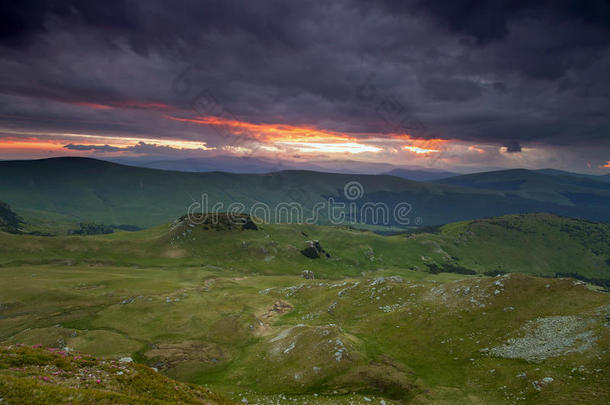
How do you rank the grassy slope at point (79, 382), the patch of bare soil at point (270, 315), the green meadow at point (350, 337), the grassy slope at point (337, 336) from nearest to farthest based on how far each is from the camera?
the grassy slope at point (79, 382) → the green meadow at point (350, 337) → the grassy slope at point (337, 336) → the patch of bare soil at point (270, 315)

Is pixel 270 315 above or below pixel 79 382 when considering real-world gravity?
below

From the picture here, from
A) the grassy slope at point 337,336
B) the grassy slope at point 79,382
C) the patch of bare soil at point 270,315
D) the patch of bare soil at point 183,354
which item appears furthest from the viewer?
the patch of bare soil at point 270,315

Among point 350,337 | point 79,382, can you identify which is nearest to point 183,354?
point 350,337

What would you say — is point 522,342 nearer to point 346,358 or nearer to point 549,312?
point 549,312

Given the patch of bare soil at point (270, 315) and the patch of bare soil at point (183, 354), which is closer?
the patch of bare soil at point (183, 354)

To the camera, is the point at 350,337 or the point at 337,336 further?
the point at 350,337

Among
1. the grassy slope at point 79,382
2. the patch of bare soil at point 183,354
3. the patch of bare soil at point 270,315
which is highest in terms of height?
the grassy slope at point 79,382

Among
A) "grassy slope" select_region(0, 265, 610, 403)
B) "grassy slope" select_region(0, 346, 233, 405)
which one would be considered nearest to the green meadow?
"grassy slope" select_region(0, 265, 610, 403)

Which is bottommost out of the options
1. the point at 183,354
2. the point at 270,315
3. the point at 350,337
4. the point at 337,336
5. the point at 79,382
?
the point at 270,315

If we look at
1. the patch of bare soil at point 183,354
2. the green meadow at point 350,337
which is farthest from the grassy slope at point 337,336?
the patch of bare soil at point 183,354

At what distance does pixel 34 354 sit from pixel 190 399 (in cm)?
1487

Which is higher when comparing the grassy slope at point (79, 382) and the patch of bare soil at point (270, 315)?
the grassy slope at point (79, 382)

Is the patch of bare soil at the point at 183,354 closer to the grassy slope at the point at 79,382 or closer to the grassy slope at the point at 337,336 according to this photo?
the grassy slope at the point at 337,336

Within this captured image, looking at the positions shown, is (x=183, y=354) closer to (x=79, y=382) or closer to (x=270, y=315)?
(x=270, y=315)
